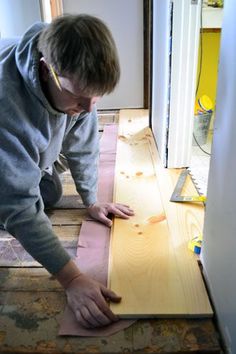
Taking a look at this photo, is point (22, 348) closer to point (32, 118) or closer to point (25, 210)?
point (25, 210)

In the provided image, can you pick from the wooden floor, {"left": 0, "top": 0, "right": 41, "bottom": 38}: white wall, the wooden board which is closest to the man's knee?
the wooden board

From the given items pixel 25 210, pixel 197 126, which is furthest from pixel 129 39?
pixel 25 210

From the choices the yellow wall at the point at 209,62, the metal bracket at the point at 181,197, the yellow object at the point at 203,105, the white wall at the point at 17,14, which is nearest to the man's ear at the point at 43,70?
the metal bracket at the point at 181,197

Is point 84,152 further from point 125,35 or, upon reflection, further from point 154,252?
point 125,35

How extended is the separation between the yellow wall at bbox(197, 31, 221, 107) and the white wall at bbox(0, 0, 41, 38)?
48.9 inches

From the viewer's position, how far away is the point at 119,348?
74 cm

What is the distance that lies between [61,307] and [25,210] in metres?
0.29

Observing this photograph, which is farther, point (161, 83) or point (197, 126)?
point (197, 126)

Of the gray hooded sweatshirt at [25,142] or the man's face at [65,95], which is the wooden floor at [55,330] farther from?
the man's face at [65,95]

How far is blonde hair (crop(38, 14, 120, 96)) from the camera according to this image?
0.60 meters

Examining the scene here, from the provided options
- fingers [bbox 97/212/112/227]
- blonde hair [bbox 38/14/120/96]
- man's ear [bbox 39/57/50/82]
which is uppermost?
blonde hair [bbox 38/14/120/96]

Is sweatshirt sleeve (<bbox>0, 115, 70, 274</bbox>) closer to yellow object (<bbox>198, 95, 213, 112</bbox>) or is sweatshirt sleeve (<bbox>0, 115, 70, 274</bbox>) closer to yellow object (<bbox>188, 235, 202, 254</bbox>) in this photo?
yellow object (<bbox>188, 235, 202, 254</bbox>)

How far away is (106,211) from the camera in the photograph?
3.98 feet

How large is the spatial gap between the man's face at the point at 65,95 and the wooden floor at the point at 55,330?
0.51 meters
